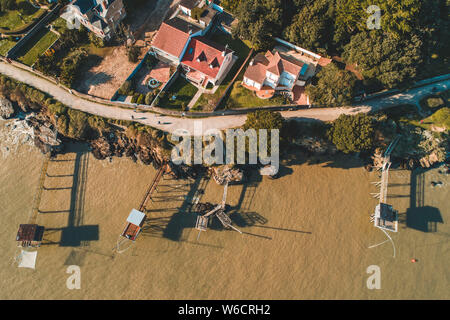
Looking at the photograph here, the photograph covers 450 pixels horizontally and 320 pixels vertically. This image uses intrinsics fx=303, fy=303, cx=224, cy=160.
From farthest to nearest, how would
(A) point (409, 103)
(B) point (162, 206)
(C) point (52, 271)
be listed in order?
1. (A) point (409, 103)
2. (B) point (162, 206)
3. (C) point (52, 271)

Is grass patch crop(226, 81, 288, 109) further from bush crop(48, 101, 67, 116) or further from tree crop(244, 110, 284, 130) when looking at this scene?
bush crop(48, 101, 67, 116)

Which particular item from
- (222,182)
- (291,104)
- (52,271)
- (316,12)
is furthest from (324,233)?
(52,271)

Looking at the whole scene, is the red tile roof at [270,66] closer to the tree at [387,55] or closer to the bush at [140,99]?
the tree at [387,55]

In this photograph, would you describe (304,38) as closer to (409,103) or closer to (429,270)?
(409,103)

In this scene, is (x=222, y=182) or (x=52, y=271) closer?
(x=52, y=271)

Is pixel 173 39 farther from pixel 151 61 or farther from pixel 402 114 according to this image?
pixel 402 114

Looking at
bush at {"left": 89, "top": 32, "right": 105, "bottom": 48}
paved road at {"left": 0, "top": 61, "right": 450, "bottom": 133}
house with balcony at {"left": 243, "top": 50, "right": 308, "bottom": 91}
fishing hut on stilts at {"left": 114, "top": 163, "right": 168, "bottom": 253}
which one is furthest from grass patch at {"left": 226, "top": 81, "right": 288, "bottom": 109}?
bush at {"left": 89, "top": 32, "right": 105, "bottom": 48}

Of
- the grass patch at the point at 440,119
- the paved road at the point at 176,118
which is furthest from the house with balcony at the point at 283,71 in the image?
the grass patch at the point at 440,119
